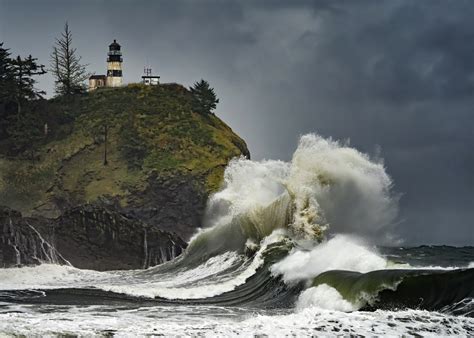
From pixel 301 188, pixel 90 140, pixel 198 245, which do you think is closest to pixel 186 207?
pixel 90 140

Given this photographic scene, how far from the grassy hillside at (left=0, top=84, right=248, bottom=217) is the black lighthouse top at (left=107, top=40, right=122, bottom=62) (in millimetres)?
12854

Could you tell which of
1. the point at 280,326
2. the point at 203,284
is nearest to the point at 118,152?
the point at 203,284

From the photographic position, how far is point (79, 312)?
61.9 ft

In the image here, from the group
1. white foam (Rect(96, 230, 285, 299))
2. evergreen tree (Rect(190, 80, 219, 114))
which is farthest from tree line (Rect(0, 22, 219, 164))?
white foam (Rect(96, 230, 285, 299))

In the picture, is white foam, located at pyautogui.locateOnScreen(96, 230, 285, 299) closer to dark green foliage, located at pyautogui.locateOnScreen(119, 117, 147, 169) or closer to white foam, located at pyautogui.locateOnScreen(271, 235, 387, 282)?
white foam, located at pyautogui.locateOnScreen(271, 235, 387, 282)

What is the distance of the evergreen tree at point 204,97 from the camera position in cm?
7238

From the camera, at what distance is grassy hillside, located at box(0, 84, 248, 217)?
61156 mm

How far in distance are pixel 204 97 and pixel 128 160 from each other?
1235 centimetres

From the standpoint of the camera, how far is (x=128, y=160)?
6400 centimetres

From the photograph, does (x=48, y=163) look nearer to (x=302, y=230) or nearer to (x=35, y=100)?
(x=35, y=100)

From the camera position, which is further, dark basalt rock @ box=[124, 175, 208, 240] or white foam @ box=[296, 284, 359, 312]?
dark basalt rock @ box=[124, 175, 208, 240]

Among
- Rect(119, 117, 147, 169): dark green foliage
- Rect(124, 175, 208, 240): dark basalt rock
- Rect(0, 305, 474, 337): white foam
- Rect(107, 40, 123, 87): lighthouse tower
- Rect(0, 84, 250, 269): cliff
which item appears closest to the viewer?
Rect(0, 305, 474, 337): white foam

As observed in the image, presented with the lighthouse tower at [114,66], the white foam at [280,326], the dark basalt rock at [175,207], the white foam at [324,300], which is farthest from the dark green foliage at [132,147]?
the white foam at [280,326]

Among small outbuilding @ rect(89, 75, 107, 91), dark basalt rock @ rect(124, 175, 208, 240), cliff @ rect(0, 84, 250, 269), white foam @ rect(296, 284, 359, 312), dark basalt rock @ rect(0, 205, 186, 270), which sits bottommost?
white foam @ rect(296, 284, 359, 312)
